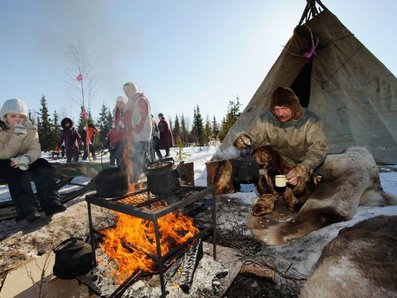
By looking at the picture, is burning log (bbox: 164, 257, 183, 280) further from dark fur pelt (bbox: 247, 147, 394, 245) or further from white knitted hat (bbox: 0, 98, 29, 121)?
white knitted hat (bbox: 0, 98, 29, 121)

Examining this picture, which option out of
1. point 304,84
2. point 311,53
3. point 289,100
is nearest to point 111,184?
point 289,100

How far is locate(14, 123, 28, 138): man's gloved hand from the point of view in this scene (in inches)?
146

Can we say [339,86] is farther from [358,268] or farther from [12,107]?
[12,107]

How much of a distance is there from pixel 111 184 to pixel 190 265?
1045mm

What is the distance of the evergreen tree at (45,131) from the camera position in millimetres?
27875

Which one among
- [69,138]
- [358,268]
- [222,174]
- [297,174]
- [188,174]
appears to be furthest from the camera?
[69,138]

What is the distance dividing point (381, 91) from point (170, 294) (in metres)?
6.59

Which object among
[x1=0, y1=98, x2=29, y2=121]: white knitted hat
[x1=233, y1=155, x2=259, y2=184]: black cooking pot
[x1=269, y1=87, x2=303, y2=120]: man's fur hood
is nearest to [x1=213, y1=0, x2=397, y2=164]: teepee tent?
[x1=233, y1=155, x2=259, y2=184]: black cooking pot

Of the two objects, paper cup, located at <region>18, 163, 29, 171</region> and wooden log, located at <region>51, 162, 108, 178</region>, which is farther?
wooden log, located at <region>51, 162, 108, 178</region>

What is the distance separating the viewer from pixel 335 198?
3.22 meters

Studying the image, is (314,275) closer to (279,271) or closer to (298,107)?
(279,271)

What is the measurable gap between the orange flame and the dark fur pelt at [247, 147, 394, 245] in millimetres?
991

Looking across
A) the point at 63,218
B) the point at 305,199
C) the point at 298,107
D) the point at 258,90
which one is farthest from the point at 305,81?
the point at 63,218

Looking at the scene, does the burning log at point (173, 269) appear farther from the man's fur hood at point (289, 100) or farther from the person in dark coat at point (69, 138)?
the person in dark coat at point (69, 138)
